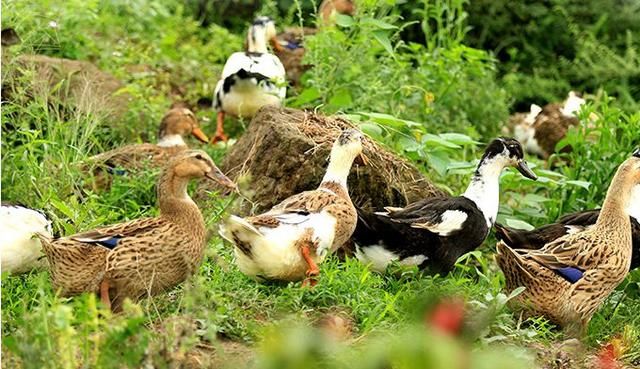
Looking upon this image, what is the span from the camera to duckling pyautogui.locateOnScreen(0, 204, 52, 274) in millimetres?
6570

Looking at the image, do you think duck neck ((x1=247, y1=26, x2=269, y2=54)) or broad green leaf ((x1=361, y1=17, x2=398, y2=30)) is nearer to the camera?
broad green leaf ((x1=361, y1=17, x2=398, y2=30))

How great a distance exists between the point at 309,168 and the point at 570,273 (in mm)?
1779

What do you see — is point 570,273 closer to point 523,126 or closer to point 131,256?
point 131,256

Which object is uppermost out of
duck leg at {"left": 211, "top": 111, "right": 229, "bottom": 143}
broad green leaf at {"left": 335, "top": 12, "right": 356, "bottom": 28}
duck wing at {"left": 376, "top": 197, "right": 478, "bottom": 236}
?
broad green leaf at {"left": 335, "top": 12, "right": 356, "bottom": 28}

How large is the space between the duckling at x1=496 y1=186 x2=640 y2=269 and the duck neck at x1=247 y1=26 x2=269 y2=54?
369 centimetres

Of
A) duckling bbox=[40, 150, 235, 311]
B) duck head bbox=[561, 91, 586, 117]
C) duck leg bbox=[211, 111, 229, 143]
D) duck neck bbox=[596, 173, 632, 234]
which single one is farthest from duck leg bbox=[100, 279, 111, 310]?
duck head bbox=[561, 91, 586, 117]

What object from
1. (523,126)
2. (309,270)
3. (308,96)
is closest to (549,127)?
(523,126)

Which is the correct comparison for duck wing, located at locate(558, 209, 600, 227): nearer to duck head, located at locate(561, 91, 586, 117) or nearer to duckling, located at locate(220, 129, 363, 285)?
duckling, located at locate(220, 129, 363, 285)

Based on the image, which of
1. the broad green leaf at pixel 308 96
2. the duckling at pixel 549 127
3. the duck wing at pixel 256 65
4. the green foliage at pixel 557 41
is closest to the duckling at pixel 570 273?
the broad green leaf at pixel 308 96

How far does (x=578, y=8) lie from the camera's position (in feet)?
46.2

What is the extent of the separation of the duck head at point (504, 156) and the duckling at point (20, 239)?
260 centimetres

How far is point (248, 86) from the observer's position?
9852 mm

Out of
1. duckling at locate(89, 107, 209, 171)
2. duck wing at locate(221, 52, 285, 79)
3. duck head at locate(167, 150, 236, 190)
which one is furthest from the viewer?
duck wing at locate(221, 52, 285, 79)

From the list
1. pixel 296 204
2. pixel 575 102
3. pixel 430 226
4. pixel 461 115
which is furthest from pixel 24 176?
pixel 575 102
